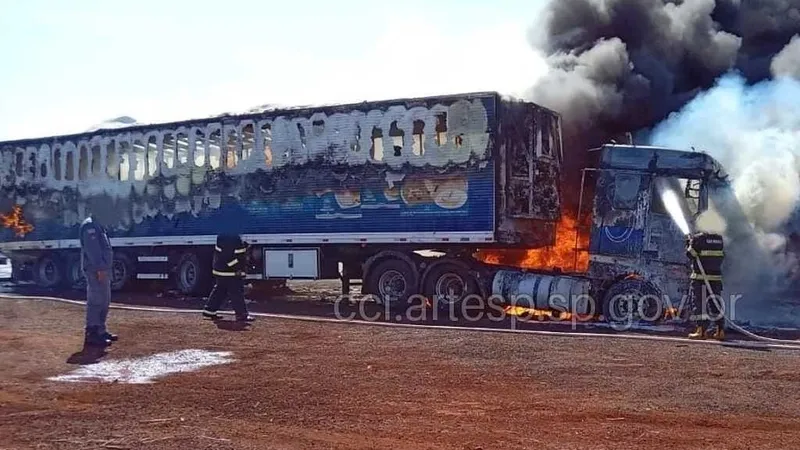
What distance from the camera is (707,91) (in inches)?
824

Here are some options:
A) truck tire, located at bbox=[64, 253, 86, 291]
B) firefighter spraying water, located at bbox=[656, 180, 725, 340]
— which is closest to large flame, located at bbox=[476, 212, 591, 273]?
firefighter spraying water, located at bbox=[656, 180, 725, 340]

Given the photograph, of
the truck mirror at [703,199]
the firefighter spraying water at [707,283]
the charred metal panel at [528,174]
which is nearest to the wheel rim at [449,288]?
the charred metal panel at [528,174]

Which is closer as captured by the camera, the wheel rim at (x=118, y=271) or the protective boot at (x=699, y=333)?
the protective boot at (x=699, y=333)

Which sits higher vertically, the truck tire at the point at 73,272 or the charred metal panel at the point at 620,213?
the charred metal panel at the point at 620,213

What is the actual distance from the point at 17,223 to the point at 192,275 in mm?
6065

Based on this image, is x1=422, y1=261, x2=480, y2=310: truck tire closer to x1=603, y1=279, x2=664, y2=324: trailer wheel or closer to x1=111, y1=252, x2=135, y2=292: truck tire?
x1=603, y1=279, x2=664, y2=324: trailer wheel

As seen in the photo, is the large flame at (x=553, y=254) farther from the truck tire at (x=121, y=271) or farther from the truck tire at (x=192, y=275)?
the truck tire at (x=121, y=271)

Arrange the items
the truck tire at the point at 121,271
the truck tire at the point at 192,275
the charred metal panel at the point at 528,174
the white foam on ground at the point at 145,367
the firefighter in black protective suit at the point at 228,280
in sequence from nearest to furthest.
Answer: the white foam on ground at the point at 145,367
the firefighter in black protective suit at the point at 228,280
the charred metal panel at the point at 528,174
the truck tire at the point at 192,275
the truck tire at the point at 121,271

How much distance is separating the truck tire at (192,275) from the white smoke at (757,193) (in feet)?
33.0

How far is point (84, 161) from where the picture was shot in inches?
746

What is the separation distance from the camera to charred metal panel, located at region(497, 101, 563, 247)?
13781 millimetres

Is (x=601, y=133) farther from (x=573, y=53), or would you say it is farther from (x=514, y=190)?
(x=514, y=190)

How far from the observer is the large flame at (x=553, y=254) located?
568 inches

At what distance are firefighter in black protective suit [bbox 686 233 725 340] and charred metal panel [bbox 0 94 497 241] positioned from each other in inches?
142
